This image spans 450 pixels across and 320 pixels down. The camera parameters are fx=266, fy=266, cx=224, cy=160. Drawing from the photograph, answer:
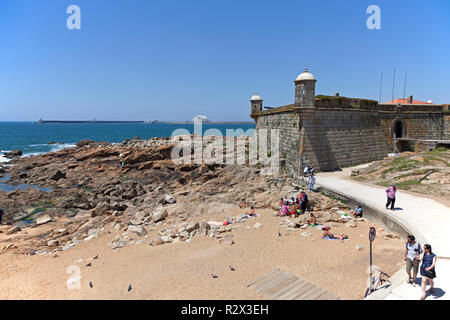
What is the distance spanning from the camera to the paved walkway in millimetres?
5743

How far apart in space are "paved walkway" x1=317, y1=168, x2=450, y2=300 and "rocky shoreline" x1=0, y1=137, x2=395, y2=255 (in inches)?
58.2

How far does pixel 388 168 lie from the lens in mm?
16609

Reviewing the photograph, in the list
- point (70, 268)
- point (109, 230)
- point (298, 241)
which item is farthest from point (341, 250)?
point (109, 230)

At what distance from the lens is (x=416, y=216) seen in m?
9.68

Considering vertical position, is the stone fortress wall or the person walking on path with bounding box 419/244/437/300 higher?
the stone fortress wall

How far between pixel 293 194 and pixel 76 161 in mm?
25417

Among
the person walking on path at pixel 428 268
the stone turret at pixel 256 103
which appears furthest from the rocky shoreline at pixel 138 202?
the stone turret at pixel 256 103

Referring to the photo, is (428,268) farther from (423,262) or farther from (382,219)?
(382,219)

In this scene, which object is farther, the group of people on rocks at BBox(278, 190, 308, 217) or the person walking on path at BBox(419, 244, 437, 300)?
the group of people on rocks at BBox(278, 190, 308, 217)

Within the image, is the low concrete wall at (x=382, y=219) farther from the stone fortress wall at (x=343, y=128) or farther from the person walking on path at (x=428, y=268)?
the stone fortress wall at (x=343, y=128)

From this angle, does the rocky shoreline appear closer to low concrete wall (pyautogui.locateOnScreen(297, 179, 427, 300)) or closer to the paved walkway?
low concrete wall (pyautogui.locateOnScreen(297, 179, 427, 300))

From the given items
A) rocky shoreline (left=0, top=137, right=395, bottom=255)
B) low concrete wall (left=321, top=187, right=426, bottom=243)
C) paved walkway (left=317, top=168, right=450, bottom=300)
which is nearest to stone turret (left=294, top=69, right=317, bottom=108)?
paved walkway (left=317, top=168, right=450, bottom=300)
